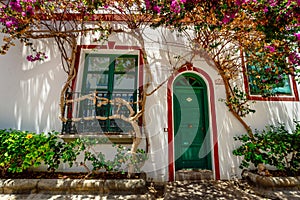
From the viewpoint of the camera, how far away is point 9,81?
4289 millimetres

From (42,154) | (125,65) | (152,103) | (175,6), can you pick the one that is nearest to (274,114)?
(152,103)

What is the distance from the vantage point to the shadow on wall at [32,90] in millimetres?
4098

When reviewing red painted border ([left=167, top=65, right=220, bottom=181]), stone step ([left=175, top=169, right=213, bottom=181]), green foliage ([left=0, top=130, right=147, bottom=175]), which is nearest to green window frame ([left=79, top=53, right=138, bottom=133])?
red painted border ([left=167, top=65, right=220, bottom=181])

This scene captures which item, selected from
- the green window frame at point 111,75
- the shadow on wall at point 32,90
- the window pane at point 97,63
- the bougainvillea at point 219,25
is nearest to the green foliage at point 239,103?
the bougainvillea at point 219,25

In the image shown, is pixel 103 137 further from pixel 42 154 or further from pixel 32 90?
pixel 32 90

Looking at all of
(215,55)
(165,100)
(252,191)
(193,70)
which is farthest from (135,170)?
(215,55)

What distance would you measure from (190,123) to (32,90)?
4.23 m

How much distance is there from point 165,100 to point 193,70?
1179 mm

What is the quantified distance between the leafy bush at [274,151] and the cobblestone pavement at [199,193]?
49cm

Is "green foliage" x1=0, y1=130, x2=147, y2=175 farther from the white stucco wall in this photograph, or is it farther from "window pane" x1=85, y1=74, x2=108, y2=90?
"window pane" x1=85, y1=74, x2=108, y2=90

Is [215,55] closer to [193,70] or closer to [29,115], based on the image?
[193,70]

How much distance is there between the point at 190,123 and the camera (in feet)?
14.2

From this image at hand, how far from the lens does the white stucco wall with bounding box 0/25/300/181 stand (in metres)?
4.02

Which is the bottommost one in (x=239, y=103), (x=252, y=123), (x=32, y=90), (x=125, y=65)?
(x=252, y=123)
